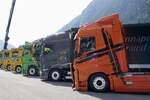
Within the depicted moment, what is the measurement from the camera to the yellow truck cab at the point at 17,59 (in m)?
34.4

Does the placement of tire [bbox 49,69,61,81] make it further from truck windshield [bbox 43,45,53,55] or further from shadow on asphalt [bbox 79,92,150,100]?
shadow on asphalt [bbox 79,92,150,100]

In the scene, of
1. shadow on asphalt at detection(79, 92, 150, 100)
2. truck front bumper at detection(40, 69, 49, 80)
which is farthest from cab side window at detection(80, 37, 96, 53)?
truck front bumper at detection(40, 69, 49, 80)

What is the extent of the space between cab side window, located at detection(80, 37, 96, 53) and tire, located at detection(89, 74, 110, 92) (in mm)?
1114

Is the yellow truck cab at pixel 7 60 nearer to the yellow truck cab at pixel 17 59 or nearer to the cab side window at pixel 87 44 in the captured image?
the yellow truck cab at pixel 17 59

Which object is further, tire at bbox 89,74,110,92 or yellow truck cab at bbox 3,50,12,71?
yellow truck cab at bbox 3,50,12,71

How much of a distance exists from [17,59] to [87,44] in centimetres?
2023

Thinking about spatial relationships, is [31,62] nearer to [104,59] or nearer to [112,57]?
[104,59]

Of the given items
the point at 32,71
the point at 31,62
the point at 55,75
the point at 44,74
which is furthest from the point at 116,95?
the point at 32,71

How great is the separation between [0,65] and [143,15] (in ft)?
242

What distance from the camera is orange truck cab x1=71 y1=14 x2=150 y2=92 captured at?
50.0 ft

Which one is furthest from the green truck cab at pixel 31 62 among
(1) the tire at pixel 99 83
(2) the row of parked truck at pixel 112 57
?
(1) the tire at pixel 99 83

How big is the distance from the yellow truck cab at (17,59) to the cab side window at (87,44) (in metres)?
19.0

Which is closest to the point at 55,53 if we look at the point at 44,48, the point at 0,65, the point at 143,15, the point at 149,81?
the point at 44,48

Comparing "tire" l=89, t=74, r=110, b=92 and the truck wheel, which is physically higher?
the truck wheel
